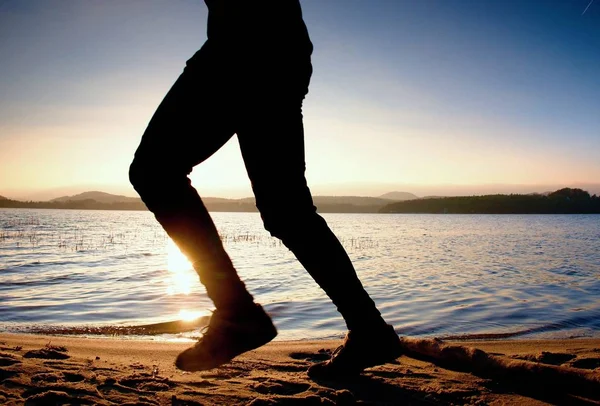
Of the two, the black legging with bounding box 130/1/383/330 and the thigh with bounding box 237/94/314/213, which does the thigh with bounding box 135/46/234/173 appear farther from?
the thigh with bounding box 237/94/314/213

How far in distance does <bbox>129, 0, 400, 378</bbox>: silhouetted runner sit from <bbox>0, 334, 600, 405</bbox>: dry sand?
467 millimetres

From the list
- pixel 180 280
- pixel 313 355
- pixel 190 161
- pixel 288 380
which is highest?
pixel 190 161

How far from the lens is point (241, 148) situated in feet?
6.66

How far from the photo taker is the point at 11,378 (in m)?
2.31

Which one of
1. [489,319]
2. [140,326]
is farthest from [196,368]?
[489,319]

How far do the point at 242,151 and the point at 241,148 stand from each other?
15mm

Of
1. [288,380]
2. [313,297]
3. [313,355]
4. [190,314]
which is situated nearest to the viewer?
[288,380]

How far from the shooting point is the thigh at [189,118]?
74.9 inches

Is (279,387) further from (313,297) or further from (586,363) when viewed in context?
(313,297)

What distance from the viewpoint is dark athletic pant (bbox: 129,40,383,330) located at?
191cm

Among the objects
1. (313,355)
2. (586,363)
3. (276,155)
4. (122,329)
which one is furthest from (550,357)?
(122,329)

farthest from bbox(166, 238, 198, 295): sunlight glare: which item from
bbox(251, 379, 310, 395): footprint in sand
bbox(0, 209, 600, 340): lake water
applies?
bbox(251, 379, 310, 395): footprint in sand

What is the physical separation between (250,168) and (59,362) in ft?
6.47

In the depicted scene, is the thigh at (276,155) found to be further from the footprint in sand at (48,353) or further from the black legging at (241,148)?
the footprint in sand at (48,353)
